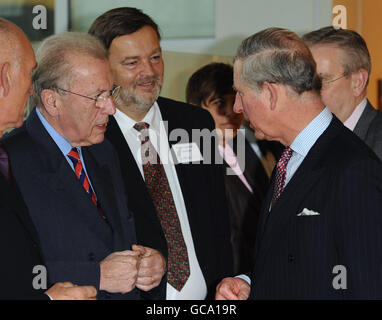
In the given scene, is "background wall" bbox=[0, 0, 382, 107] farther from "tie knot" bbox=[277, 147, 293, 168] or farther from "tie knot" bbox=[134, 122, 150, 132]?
"tie knot" bbox=[277, 147, 293, 168]

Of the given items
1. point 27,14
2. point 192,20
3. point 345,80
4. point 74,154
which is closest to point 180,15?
point 192,20

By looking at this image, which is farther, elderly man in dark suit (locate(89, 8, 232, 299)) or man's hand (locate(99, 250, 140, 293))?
elderly man in dark suit (locate(89, 8, 232, 299))

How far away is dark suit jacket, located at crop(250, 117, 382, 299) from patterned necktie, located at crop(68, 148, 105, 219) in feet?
2.41

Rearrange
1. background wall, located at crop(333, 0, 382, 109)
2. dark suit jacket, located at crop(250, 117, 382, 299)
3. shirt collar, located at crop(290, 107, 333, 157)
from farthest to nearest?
1. background wall, located at crop(333, 0, 382, 109)
2. shirt collar, located at crop(290, 107, 333, 157)
3. dark suit jacket, located at crop(250, 117, 382, 299)

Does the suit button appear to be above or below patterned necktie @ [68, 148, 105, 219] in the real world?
below

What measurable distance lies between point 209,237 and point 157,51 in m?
1.04

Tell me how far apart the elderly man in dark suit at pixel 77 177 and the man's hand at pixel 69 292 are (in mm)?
179

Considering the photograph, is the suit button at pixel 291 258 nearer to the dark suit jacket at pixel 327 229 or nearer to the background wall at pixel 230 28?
the dark suit jacket at pixel 327 229

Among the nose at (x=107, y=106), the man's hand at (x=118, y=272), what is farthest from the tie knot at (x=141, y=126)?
the man's hand at (x=118, y=272)

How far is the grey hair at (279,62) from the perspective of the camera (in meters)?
2.19

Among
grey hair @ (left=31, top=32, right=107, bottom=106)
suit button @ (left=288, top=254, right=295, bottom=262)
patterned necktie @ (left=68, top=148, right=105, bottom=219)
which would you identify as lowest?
suit button @ (left=288, top=254, right=295, bottom=262)

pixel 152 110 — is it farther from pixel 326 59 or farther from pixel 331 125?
pixel 331 125

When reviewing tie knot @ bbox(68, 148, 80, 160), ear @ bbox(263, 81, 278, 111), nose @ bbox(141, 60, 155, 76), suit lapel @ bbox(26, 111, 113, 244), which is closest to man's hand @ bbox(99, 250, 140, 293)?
suit lapel @ bbox(26, 111, 113, 244)

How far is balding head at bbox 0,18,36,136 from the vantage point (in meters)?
2.06
